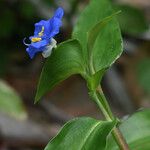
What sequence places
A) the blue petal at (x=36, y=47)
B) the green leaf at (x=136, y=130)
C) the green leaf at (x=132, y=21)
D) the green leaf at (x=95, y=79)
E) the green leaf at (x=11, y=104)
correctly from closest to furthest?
the blue petal at (x=36, y=47) < the green leaf at (x=95, y=79) < the green leaf at (x=136, y=130) < the green leaf at (x=11, y=104) < the green leaf at (x=132, y=21)

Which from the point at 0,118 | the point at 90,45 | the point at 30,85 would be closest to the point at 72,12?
the point at 30,85

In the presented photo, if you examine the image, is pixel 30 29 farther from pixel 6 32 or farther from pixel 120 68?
pixel 120 68

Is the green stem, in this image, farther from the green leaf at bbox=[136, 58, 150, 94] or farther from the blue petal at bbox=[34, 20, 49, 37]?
the green leaf at bbox=[136, 58, 150, 94]

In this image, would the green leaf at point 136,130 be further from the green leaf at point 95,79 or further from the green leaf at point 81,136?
the green leaf at point 95,79

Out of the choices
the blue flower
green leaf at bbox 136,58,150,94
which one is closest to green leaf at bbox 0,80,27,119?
green leaf at bbox 136,58,150,94

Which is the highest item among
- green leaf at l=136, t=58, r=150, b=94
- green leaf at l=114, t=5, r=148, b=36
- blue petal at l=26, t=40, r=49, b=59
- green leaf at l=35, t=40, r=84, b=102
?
blue petal at l=26, t=40, r=49, b=59

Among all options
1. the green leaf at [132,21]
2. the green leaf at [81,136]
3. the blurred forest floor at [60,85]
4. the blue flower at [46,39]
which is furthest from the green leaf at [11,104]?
the blue flower at [46,39]

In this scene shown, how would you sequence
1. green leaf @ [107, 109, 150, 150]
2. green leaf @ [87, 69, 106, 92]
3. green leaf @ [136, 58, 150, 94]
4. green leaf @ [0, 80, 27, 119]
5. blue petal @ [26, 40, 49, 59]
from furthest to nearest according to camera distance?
green leaf @ [136, 58, 150, 94]
green leaf @ [0, 80, 27, 119]
green leaf @ [107, 109, 150, 150]
green leaf @ [87, 69, 106, 92]
blue petal @ [26, 40, 49, 59]
